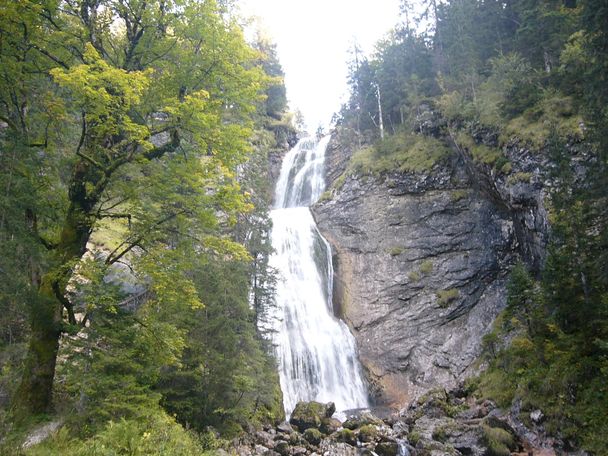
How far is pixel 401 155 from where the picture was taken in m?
32.0

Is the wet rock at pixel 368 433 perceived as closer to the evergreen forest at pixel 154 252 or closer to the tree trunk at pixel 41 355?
the evergreen forest at pixel 154 252

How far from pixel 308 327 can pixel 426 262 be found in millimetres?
8812

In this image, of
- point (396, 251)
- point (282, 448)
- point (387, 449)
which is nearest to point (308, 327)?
point (396, 251)

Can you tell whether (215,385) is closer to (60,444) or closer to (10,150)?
(60,444)

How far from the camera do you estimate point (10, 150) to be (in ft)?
23.2

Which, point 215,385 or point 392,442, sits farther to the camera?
point 392,442

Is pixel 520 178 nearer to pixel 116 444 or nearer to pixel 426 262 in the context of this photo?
pixel 426 262

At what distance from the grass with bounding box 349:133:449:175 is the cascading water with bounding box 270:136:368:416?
642cm

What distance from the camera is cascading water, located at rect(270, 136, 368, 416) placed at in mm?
22078

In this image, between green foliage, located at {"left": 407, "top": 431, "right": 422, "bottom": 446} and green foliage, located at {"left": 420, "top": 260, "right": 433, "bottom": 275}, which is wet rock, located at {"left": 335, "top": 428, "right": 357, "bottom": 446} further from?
green foliage, located at {"left": 420, "top": 260, "right": 433, "bottom": 275}

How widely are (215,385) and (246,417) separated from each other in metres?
2.17

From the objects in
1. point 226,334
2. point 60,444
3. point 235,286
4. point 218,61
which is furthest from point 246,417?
point 218,61

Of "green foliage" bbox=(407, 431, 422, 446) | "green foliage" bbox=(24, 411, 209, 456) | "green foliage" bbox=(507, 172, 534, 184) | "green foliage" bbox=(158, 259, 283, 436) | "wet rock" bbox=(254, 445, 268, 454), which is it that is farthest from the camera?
"green foliage" bbox=(507, 172, 534, 184)

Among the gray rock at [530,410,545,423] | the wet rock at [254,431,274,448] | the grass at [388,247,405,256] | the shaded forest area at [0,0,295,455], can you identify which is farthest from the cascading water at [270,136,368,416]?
the shaded forest area at [0,0,295,455]
